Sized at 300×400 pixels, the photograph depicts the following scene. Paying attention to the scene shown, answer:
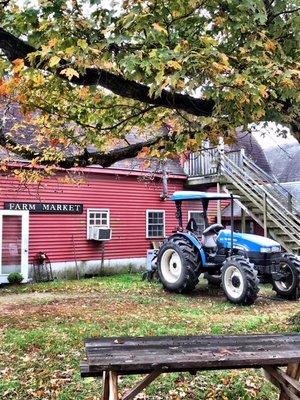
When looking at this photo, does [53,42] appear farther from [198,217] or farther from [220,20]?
[198,217]

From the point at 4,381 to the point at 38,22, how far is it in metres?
3.69

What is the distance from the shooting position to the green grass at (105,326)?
A: 4.54m

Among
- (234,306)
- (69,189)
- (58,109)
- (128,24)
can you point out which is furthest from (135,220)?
(128,24)

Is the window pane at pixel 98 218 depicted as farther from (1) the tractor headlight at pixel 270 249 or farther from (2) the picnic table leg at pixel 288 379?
(2) the picnic table leg at pixel 288 379

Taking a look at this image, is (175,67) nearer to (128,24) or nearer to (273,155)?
(128,24)

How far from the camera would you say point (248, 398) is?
4309mm

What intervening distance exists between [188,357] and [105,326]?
4054 mm

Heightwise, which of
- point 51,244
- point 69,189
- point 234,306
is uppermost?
point 69,189

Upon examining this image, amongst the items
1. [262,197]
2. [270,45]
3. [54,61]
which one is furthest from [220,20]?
[262,197]

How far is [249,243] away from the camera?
10.4 metres

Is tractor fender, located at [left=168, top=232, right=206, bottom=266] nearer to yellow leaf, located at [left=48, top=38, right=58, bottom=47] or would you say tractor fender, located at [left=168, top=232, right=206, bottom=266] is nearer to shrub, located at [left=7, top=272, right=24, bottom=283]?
shrub, located at [left=7, top=272, right=24, bottom=283]

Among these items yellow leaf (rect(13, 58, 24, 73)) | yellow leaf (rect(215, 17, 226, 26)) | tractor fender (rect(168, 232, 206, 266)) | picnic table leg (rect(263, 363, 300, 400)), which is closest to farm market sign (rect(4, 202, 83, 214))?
tractor fender (rect(168, 232, 206, 266))

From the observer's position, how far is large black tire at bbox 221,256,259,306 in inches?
357

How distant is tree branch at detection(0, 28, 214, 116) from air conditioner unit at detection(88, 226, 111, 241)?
10.2 metres
